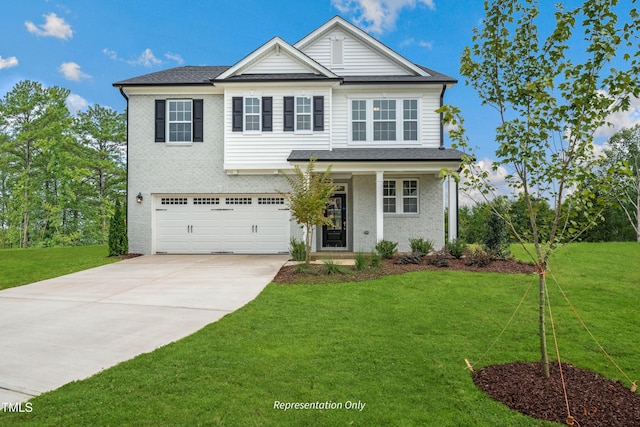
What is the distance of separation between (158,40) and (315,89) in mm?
8780

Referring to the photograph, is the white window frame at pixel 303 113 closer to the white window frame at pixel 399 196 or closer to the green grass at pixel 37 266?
the white window frame at pixel 399 196

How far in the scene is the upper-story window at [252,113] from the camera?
47.9 feet

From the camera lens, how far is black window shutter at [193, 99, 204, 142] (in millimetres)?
14953

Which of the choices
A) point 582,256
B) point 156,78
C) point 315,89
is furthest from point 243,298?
point 582,256

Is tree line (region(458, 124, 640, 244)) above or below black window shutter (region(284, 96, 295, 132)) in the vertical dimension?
below

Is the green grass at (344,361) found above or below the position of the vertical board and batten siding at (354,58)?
below

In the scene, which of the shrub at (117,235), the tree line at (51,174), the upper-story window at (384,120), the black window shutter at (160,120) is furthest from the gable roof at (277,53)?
the tree line at (51,174)

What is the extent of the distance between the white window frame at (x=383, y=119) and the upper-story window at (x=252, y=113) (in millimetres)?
3503

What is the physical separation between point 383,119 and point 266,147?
15.3ft

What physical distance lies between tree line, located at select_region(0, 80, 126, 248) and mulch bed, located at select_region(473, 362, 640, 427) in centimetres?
2966

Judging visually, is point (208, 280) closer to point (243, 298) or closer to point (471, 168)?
point (243, 298)

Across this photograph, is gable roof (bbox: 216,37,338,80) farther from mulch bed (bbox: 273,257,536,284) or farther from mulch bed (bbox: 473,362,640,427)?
mulch bed (bbox: 473,362,640,427)

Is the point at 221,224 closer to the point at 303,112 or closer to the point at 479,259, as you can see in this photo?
the point at 303,112

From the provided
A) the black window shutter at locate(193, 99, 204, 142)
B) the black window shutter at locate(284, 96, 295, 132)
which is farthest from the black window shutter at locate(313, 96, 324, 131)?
the black window shutter at locate(193, 99, 204, 142)
